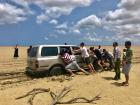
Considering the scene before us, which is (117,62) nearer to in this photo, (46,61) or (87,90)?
(87,90)

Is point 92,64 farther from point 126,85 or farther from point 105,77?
point 126,85

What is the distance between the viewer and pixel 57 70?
704 inches

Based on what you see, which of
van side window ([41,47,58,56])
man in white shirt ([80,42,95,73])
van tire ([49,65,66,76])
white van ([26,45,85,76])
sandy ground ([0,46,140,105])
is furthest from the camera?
man in white shirt ([80,42,95,73])

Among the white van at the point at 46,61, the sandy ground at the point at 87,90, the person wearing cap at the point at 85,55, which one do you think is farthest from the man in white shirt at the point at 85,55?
the sandy ground at the point at 87,90

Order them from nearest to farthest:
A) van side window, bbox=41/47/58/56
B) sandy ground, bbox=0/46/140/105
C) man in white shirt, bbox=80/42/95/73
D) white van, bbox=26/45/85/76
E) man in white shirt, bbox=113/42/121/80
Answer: sandy ground, bbox=0/46/140/105 < man in white shirt, bbox=113/42/121/80 < white van, bbox=26/45/85/76 < van side window, bbox=41/47/58/56 < man in white shirt, bbox=80/42/95/73

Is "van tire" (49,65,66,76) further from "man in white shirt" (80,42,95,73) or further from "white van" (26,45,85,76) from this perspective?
"man in white shirt" (80,42,95,73)

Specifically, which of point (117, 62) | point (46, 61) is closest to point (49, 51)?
point (46, 61)

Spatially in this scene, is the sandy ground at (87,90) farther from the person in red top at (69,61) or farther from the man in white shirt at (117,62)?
the person in red top at (69,61)

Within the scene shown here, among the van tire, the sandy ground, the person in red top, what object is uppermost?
the person in red top

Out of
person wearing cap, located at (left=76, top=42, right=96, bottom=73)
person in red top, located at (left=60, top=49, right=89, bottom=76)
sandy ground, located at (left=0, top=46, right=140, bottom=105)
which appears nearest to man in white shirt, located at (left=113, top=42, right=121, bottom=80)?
sandy ground, located at (left=0, top=46, right=140, bottom=105)

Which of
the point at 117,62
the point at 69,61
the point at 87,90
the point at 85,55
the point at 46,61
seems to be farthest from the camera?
the point at 85,55

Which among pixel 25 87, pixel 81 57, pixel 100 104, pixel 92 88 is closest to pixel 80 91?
pixel 92 88

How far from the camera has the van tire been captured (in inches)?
699

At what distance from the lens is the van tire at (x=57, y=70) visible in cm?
1775
